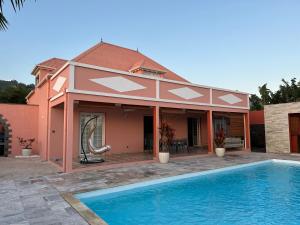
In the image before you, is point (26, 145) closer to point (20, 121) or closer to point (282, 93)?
point (20, 121)

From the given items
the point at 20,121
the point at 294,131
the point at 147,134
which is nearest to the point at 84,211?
the point at 147,134

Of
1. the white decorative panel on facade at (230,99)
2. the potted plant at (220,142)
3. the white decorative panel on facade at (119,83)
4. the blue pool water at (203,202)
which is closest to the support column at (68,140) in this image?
the white decorative panel on facade at (119,83)

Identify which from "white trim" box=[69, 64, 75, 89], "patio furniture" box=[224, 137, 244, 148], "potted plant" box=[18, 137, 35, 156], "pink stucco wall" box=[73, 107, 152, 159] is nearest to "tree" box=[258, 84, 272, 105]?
"patio furniture" box=[224, 137, 244, 148]

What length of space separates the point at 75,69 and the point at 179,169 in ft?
20.5

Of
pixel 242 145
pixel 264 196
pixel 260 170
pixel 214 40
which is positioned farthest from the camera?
pixel 242 145

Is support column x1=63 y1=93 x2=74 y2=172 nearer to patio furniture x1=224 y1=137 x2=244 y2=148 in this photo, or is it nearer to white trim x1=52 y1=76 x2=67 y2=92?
white trim x1=52 y1=76 x2=67 y2=92

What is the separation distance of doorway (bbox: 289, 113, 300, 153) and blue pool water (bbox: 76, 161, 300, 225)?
8052 mm

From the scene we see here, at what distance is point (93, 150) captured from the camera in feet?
34.8

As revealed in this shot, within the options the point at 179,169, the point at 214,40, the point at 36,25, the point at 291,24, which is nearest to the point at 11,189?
the point at 179,169

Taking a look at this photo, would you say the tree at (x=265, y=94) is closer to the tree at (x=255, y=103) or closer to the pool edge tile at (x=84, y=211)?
the tree at (x=255, y=103)

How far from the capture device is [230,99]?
1611 centimetres

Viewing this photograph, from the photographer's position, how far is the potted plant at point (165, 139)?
1104cm

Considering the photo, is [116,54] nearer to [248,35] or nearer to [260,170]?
[248,35]

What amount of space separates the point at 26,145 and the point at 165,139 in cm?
943
